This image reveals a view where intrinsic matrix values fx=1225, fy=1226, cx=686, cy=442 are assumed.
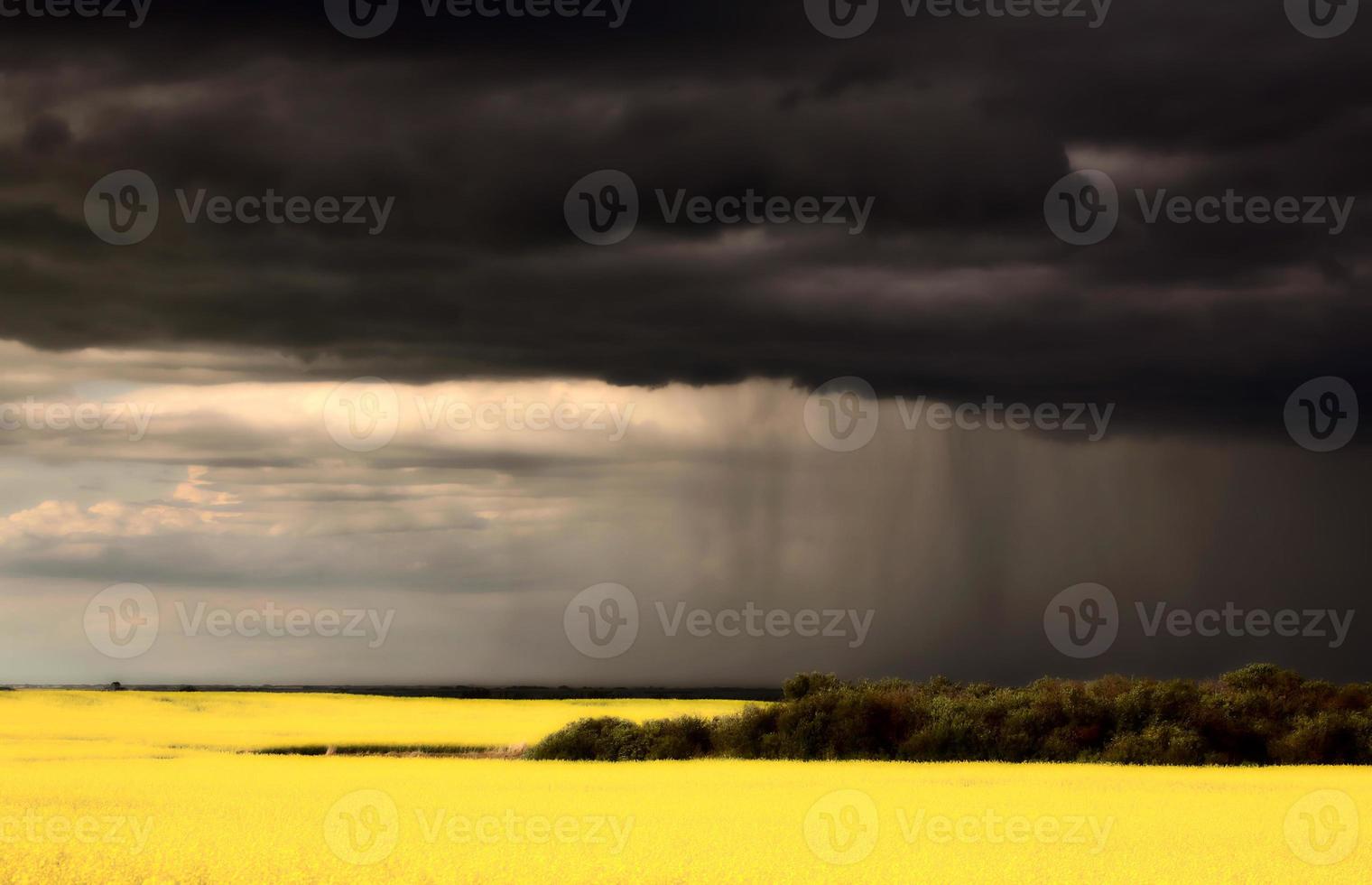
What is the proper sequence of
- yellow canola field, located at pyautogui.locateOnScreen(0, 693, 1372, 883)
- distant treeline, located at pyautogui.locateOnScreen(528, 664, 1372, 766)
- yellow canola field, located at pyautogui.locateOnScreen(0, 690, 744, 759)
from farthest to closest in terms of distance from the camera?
yellow canola field, located at pyautogui.locateOnScreen(0, 690, 744, 759)
distant treeline, located at pyautogui.locateOnScreen(528, 664, 1372, 766)
yellow canola field, located at pyautogui.locateOnScreen(0, 693, 1372, 883)

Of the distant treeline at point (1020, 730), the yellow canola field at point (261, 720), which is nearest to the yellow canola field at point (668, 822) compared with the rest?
the distant treeline at point (1020, 730)

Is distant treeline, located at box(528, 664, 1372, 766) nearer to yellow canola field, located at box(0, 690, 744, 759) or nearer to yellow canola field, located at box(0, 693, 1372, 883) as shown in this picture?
yellow canola field, located at box(0, 693, 1372, 883)

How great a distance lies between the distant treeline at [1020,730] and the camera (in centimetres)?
4366

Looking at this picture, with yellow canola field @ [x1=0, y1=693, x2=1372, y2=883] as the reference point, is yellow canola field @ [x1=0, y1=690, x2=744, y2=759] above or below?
below

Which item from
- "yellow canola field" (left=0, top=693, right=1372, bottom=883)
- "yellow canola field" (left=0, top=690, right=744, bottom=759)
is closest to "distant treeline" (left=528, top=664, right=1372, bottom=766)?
"yellow canola field" (left=0, top=693, right=1372, bottom=883)

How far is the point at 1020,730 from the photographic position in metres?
44.1

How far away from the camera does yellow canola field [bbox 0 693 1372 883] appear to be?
1984 centimetres

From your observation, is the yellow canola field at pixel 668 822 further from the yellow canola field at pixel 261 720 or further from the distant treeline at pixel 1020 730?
the yellow canola field at pixel 261 720

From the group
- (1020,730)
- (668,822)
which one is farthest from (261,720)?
(668,822)

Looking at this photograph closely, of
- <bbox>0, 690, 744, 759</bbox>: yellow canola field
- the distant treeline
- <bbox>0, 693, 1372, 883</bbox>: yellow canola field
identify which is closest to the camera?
<bbox>0, 693, 1372, 883</bbox>: yellow canola field

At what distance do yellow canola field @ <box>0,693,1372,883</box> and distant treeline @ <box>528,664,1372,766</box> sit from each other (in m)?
4.25

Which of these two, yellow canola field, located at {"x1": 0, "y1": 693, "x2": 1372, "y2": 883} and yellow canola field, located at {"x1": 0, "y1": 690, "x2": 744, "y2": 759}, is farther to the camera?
yellow canola field, located at {"x1": 0, "y1": 690, "x2": 744, "y2": 759}

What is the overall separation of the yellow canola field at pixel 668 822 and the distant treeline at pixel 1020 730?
13.9 ft

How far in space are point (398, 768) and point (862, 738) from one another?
16929 mm
